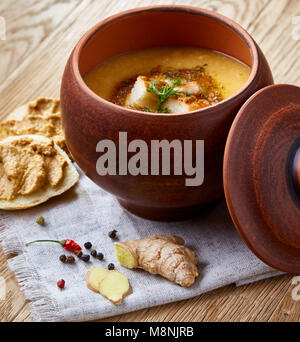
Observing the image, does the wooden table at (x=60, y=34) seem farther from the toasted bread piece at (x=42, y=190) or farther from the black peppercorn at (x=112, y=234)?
the black peppercorn at (x=112, y=234)

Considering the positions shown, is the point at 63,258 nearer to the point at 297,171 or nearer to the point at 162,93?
the point at 162,93

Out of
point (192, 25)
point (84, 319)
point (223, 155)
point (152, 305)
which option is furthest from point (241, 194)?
point (192, 25)

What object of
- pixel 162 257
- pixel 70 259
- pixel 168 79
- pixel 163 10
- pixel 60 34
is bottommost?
pixel 60 34

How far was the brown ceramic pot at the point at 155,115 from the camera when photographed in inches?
67.9

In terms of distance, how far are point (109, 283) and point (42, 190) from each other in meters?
0.49

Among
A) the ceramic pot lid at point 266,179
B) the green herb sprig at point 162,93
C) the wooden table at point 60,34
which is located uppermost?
the ceramic pot lid at point 266,179

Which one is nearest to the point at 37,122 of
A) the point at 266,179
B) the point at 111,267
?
the point at 111,267

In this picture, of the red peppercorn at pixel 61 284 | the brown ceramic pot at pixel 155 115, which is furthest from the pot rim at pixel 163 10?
the red peppercorn at pixel 61 284

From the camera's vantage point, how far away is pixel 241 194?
1.66m

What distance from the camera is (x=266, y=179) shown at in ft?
5.51

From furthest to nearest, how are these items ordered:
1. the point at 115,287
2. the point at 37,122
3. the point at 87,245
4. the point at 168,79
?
the point at 37,122 → the point at 168,79 → the point at 87,245 → the point at 115,287

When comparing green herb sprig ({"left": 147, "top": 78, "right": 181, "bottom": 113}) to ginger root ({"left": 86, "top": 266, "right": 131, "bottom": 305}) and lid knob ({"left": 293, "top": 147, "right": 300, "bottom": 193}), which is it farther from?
ginger root ({"left": 86, "top": 266, "right": 131, "bottom": 305})

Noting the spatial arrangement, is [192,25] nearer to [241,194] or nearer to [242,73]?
[242,73]

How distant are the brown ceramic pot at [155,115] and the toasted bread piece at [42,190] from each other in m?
0.23
